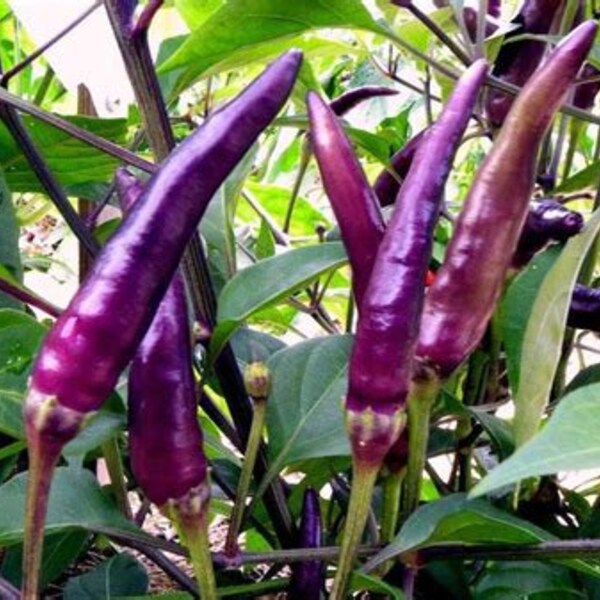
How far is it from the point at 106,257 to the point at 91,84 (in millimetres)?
167

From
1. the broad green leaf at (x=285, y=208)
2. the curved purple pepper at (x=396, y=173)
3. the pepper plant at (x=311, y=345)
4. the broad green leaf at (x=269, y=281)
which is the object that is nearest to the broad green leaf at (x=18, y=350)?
the pepper plant at (x=311, y=345)

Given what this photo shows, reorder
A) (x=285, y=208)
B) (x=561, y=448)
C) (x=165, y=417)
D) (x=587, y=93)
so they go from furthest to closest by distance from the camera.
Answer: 1. (x=285, y=208)
2. (x=587, y=93)
3. (x=165, y=417)
4. (x=561, y=448)

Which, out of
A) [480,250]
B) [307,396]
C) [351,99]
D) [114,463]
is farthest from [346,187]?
[351,99]

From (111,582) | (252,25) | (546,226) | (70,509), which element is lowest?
(111,582)

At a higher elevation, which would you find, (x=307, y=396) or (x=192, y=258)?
(x=192, y=258)

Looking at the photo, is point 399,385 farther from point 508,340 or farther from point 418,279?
point 508,340

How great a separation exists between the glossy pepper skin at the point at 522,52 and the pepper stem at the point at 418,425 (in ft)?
1.13

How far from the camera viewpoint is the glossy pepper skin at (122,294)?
440 millimetres

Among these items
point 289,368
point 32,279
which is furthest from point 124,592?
point 32,279

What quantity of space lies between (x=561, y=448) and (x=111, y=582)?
42 cm

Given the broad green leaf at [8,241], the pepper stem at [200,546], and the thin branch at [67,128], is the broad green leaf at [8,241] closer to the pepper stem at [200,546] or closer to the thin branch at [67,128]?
the thin branch at [67,128]

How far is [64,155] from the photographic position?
2.80ft

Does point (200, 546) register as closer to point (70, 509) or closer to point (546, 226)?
point (70, 509)

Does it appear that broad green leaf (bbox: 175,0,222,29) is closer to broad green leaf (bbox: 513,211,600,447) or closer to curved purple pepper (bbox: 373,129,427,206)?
curved purple pepper (bbox: 373,129,427,206)
